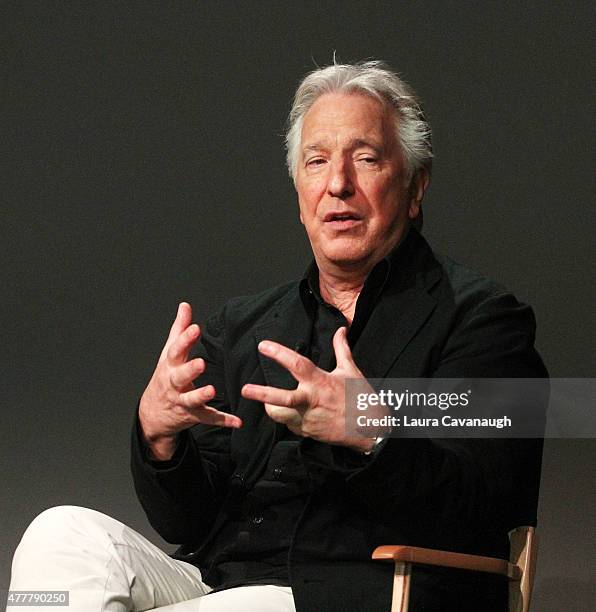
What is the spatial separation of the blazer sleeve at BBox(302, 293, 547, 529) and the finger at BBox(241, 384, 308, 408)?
0.15 m

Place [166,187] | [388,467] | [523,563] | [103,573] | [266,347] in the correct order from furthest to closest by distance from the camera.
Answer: [166,187]
[523,563]
[103,573]
[388,467]
[266,347]

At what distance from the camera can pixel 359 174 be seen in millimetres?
2309

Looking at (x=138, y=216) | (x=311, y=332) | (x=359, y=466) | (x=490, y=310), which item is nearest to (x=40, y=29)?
(x=138, y=216)

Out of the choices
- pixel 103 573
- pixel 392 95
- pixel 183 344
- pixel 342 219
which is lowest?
pixel 103 573

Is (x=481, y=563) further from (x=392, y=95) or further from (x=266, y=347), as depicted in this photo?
(x=392, y=95)

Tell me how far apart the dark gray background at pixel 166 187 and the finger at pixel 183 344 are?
1113mm

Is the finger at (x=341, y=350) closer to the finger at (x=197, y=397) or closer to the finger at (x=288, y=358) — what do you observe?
the finger at (x=288, y=358)

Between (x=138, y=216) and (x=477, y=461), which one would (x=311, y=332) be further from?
(x=138, y=216)

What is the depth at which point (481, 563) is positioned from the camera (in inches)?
77.7

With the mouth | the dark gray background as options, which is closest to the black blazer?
the mouth

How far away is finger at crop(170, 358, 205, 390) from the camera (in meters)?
1.83

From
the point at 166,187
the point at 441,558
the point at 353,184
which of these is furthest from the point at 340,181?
the point at 166,187

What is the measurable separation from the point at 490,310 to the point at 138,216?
1.29 meters

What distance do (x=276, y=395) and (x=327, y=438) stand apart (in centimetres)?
11
